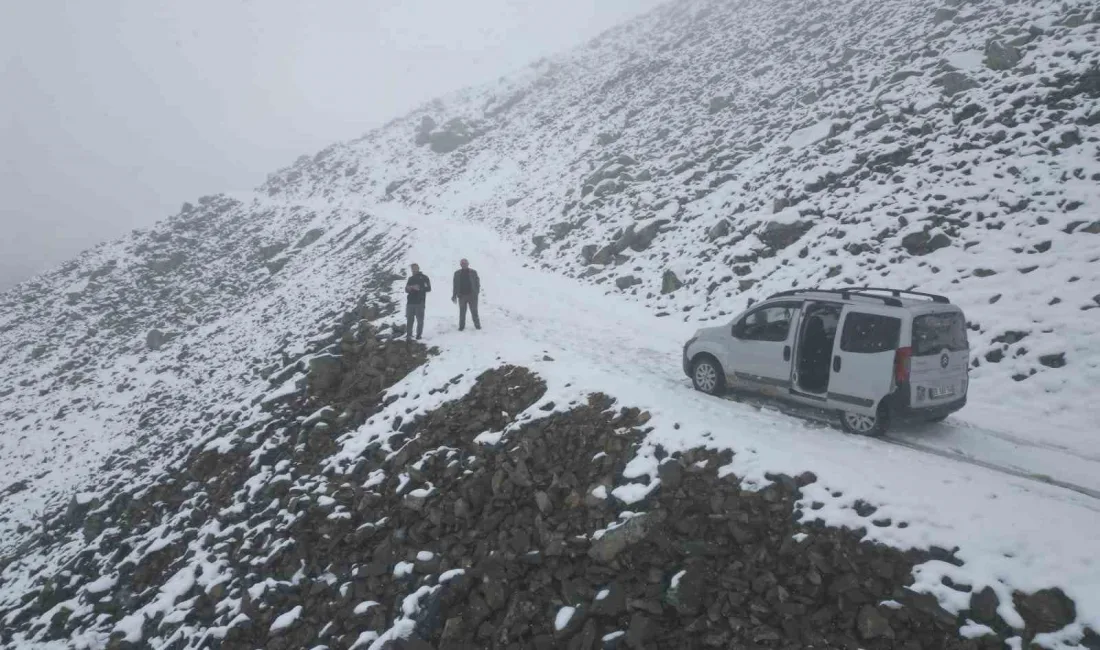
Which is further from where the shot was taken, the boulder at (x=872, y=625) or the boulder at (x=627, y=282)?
the boulder at (x=627, y=282)

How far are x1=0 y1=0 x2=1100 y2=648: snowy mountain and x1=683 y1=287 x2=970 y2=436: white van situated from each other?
0.57 meters

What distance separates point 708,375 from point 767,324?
149 centimetres

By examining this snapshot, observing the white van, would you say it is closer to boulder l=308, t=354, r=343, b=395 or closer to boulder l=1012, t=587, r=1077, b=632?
boulder l=1012, t=587, r=1077, b=632

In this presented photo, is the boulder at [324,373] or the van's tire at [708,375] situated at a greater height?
the van's tire at [708,375]

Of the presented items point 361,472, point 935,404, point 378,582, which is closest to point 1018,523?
point 935,404

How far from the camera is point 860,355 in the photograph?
22.9 feet

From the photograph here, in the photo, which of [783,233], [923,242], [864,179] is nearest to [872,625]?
[923,242]

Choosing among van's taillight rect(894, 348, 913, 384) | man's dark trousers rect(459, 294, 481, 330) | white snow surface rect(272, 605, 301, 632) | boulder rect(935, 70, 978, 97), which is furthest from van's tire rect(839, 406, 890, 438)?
boulder rect(935, 70, 978, 97)

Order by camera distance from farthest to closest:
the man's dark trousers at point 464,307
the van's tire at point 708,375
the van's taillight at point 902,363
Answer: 1. the man's dark trousers at point 464,307
2. the van's tire at point 708,375
3. the van's taillight at point 902,363

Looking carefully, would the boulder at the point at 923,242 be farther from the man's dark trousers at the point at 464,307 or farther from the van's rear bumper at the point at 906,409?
the man's dark trousers at the point at 464,307

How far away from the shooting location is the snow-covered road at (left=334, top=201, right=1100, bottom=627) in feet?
14.0

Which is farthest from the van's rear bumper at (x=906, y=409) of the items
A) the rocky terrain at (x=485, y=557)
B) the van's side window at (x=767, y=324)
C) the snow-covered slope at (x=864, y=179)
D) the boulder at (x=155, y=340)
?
the boulder at (x=155, y=340)

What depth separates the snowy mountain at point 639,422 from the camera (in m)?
4.82

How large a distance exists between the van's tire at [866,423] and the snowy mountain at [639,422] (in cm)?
29
